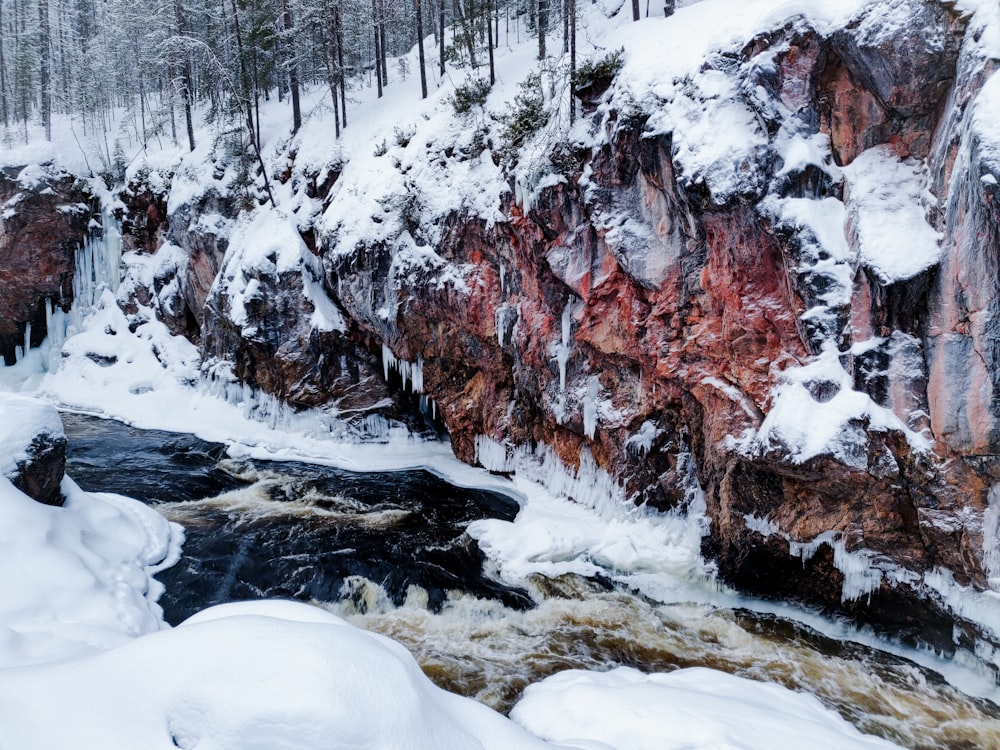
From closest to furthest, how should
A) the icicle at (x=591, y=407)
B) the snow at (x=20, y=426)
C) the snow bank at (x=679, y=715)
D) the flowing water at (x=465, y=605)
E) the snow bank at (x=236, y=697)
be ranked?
the snow bank at (x=236, y=697) → the snow bank at (x=679, y=715) → the flowing water at (x=465, y=605) → the snow at (x=20, y=426) → the icicle at (x=591, y=407)

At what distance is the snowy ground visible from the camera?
339 centimetres

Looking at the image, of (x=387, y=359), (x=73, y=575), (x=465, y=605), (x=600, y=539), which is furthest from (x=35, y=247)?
(x=600, y=539)

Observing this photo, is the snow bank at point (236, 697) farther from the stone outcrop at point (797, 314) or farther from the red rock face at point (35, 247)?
the red rock face at point (35, 247)

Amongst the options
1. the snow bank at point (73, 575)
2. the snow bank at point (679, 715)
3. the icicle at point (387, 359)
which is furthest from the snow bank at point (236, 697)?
the icicle at point (387, 359)

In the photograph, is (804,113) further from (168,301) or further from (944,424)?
(168,301)

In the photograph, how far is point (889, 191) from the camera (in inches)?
295

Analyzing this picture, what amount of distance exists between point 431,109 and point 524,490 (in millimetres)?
11636

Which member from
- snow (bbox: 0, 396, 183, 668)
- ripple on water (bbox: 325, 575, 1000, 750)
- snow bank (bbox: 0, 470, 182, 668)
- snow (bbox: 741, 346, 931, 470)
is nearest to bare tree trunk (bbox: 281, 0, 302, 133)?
snow (bbox: 0, 396, 183, 668)

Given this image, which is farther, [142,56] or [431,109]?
[142,56]

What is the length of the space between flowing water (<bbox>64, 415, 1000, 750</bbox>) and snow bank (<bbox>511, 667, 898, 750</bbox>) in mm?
835

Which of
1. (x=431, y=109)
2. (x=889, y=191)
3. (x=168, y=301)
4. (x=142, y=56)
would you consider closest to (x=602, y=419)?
(x=889, y=191)

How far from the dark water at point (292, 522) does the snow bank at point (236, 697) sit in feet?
15.8

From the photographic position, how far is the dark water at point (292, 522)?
902 centimetres

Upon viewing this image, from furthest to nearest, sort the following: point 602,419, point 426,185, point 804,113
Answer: point 426,185
point 602,419
point 804,113
